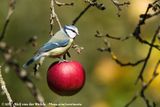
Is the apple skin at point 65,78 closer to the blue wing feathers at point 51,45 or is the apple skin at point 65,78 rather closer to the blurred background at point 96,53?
the blue wing feathers at point 51,45

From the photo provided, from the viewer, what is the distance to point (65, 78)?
7.45 feet

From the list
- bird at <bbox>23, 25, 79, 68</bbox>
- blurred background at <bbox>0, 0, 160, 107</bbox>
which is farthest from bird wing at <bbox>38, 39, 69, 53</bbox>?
blurred background at <bbox>0, 0, 160, 107</bbox>

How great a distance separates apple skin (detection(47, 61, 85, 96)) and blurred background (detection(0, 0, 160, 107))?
63.3 inches

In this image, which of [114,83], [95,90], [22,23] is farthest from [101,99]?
[22,23]

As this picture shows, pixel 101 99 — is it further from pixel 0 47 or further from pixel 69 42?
pixel 0 47

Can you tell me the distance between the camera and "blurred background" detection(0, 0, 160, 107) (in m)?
4.46

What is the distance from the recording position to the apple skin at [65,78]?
2.27 metres

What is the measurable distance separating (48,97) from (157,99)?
158cm

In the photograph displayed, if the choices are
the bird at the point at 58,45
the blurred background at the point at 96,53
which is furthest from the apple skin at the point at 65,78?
the blurred background at the point at 96,53

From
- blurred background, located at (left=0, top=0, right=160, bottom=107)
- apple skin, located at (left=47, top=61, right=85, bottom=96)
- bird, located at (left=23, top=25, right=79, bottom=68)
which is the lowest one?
blurred background, located at (left=0, top=0, right=160, bottom=107)

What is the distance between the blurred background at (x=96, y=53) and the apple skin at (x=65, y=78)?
161cm

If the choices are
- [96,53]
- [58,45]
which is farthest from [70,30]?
[96,53]

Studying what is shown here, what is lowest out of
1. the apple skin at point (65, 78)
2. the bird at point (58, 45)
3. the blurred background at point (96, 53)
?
the blurred background at point (96, 53)

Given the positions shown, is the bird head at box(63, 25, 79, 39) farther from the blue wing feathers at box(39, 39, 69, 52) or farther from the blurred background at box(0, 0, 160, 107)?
the blurred background at box(0, 0, 160, 107)
